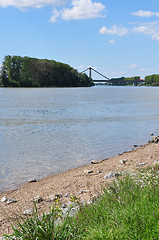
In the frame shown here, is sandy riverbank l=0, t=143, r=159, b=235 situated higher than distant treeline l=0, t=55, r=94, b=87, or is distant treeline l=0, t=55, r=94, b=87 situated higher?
distant treeline l=0, t=55, r=94, b=87

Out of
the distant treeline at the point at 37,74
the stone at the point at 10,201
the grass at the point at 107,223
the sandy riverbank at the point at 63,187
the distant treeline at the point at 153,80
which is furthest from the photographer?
the distant treeline at the point at 153,80

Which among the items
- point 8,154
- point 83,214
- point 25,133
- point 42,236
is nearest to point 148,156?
point 8,154

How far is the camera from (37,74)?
11625 centimetres

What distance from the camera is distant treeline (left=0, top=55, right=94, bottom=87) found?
11056 centimetres

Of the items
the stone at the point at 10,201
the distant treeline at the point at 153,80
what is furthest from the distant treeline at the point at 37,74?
the stone at the point at 10,201

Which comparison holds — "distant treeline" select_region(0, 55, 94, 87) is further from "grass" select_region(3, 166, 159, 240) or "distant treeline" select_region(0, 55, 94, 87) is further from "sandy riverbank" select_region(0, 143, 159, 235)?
"grass" select_region(3, 166, 159, 240)

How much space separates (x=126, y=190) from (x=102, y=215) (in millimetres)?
857

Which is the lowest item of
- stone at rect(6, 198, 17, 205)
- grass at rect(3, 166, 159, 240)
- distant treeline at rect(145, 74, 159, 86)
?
stone at rect(6, 198, 17, 205)

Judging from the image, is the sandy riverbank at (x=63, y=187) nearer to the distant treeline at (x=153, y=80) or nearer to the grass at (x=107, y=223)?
→ the grass at (x=107, y=223)

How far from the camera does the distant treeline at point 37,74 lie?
363 ft

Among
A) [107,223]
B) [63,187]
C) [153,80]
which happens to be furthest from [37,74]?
[107,223]

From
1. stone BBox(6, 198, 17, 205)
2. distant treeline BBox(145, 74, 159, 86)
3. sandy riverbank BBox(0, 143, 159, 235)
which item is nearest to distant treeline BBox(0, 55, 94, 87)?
distant treeline BBox(145, 74, 159, 86)

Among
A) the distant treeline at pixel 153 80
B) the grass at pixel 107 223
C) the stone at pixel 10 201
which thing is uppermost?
the distant treeline at pixel 153 80

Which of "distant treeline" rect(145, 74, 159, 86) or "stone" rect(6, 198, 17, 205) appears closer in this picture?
"stone" rect(6, 198, 17, 205)
